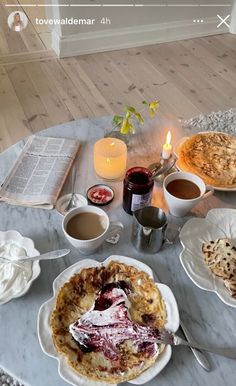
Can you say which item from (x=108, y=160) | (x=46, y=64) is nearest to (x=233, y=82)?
(x=46, y=64)

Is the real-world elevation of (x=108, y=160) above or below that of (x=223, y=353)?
above

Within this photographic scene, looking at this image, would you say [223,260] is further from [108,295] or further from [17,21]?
[17,21]

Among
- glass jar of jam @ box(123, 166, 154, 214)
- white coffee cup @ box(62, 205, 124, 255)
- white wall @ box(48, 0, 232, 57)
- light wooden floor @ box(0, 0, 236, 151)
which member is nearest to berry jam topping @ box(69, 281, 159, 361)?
white coffee cup @ box(62, 205, 124, 255)

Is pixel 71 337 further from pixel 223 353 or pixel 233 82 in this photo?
pixel 233 82

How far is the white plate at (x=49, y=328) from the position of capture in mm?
689

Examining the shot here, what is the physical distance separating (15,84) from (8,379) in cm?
198

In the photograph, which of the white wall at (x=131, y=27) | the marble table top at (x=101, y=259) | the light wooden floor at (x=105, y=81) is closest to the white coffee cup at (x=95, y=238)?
the marble table top at (x=101, y=259)

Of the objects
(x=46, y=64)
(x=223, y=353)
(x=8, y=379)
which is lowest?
(x=8, y=379)

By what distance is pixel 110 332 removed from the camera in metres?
0.75

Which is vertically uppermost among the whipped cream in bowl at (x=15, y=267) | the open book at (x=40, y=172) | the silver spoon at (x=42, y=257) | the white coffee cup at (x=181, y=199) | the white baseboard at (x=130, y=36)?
the white coffee cup at (x=181, y=199)

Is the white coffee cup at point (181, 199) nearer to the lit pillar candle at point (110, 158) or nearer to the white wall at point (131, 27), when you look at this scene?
the lit pillar candle at point (110, 158)

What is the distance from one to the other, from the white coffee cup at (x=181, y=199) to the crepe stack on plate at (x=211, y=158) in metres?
0.08

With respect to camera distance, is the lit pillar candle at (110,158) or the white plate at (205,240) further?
the lit pillar candle at (110,158)

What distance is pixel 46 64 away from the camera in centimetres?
281
